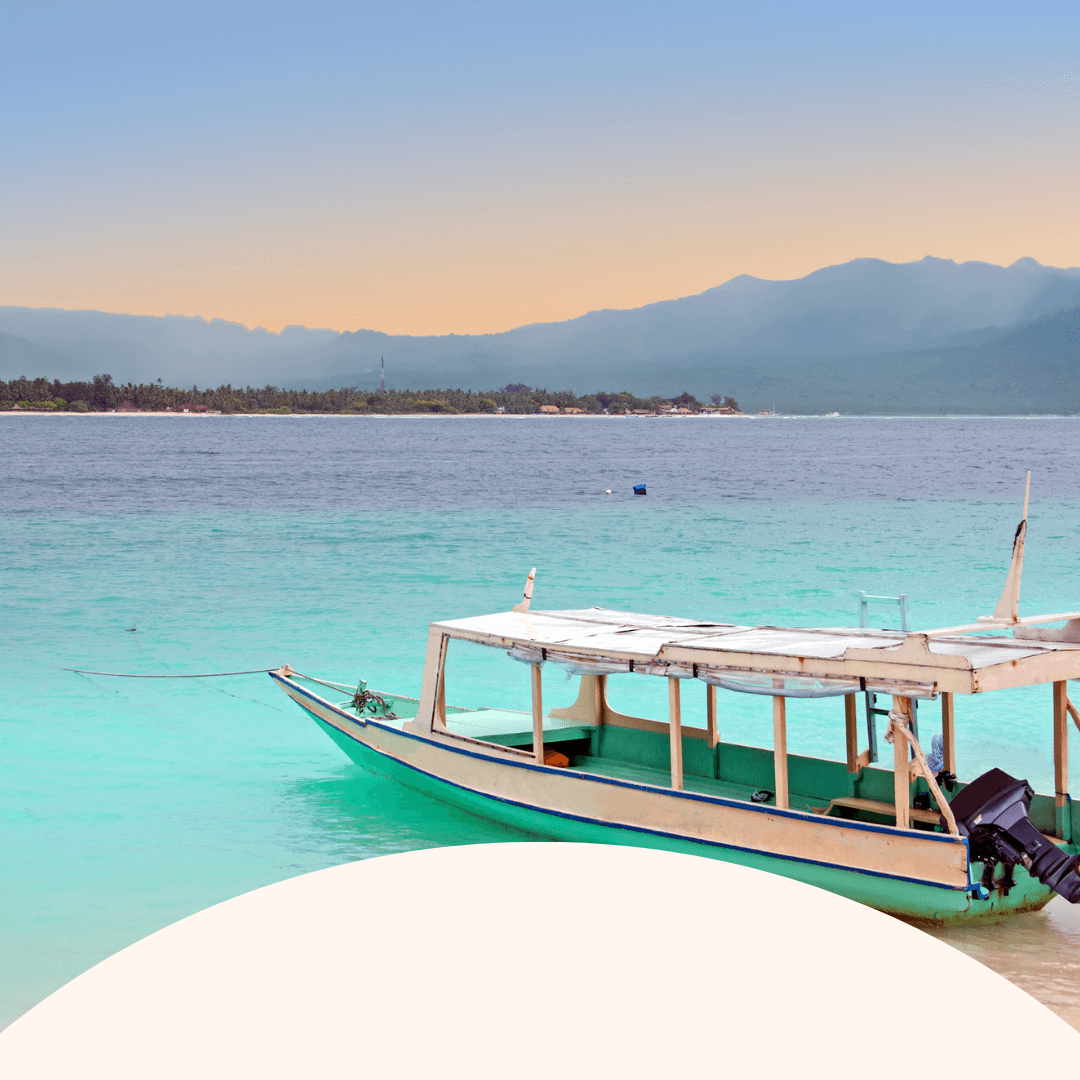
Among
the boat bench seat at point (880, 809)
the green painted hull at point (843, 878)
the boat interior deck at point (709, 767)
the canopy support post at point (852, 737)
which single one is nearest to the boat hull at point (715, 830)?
the green painted hull at point (843, 878)

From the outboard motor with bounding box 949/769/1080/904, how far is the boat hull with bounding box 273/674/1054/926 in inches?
5.8

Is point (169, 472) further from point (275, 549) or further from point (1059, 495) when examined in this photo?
point (1059, 495)

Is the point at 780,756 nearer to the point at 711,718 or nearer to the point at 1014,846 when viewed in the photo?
the point at 1014,846

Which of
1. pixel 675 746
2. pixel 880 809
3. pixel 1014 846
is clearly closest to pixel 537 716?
pixel 675 746

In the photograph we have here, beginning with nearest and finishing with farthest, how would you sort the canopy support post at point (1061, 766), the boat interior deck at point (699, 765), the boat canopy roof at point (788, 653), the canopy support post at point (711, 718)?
the boat canopy roof at point (788, 653) → the canopy support post at point (1061, 766) → the boat interior deck at point (699, 765) → the canopy support post at point (711, 718)

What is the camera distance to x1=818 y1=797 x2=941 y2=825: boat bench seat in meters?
9.16

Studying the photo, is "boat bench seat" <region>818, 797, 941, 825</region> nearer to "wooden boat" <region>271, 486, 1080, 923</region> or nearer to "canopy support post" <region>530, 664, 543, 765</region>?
"wooden boat" <region>271, 486, 1080, 923</region>

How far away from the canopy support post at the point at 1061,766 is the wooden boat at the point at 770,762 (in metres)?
0.02

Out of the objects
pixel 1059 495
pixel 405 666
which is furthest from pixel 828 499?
pixel 405 666

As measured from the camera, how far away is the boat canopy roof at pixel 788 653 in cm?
812

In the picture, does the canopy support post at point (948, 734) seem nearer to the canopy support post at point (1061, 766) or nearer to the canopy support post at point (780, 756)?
the canopy support post at point (1061, 766)

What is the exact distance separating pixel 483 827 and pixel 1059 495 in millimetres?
57465

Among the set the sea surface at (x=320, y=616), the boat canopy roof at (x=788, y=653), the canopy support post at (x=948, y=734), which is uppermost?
the boat canopy roof at (x=788, y=653)

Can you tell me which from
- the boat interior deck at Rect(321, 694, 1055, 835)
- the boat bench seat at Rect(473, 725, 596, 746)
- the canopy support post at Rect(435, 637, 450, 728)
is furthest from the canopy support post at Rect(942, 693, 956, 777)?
the canopy support post at Rect(435, 637, 450, 728)
